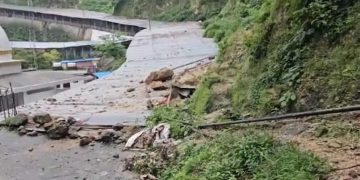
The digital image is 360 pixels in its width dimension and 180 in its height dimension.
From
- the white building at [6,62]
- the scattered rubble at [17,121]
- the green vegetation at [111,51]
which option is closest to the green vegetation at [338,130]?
the scattered rubble at [17,121]

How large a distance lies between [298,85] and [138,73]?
797 centimetres

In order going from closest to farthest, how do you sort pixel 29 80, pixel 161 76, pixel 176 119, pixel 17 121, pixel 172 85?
pixel 176 119
pixel 17 121
pixel 172 85
pixel 161 76
pixel 29 80

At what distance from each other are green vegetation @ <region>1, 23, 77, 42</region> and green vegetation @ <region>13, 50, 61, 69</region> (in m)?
9.82

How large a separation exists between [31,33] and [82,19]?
21.1 feet

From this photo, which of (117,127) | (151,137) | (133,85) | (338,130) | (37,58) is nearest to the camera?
(338,130)

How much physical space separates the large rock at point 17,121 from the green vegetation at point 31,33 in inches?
1109

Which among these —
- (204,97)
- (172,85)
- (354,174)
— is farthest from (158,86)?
(354,174)

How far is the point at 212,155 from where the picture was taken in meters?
4.84

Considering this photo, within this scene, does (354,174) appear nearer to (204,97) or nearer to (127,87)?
(204,97)

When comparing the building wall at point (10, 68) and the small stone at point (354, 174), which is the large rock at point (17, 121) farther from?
the building wall at point (10, 68)

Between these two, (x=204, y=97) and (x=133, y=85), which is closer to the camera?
(x=204, y=97)

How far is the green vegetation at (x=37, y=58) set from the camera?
25406 millimetres

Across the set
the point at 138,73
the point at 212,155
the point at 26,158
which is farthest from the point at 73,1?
the point at 212,155

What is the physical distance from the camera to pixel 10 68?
17547 mm
